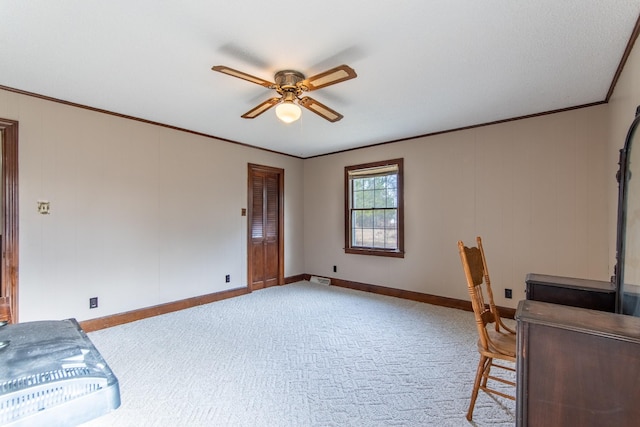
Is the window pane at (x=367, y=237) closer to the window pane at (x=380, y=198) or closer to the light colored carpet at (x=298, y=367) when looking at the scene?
the window pane at (x=380, y=198)

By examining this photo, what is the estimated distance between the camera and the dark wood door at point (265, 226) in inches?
206

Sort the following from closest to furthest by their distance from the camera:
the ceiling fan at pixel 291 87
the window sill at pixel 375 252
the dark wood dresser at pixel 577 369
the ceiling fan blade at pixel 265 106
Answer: the dark wood dresser at pixel 577 369, the ceiling fan at pixel 291 87, the ceiling fan blade at pixel 265 106, the window sill at pixel 375 252

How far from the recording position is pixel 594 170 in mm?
3305

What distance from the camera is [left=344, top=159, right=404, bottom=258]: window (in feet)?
16.0

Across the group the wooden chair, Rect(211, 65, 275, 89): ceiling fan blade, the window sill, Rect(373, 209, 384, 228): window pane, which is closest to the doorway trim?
Rect(211, 65, 275, 89): ceiling fan blade

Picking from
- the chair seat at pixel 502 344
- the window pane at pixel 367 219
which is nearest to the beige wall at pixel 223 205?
the window pane at pixel 367 219

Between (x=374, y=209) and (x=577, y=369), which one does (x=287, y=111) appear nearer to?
(x=577, y=369)

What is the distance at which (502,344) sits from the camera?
1946 millimetres

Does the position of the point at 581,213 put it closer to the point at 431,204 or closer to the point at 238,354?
the point at 431,204

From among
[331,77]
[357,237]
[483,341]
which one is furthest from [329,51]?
[357,237]

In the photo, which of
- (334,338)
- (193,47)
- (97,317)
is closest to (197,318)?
(97,317)

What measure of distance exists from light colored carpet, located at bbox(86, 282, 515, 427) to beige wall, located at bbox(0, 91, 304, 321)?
51 cm

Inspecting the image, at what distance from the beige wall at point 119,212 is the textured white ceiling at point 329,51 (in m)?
0.42

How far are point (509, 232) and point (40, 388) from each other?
4.33 m
